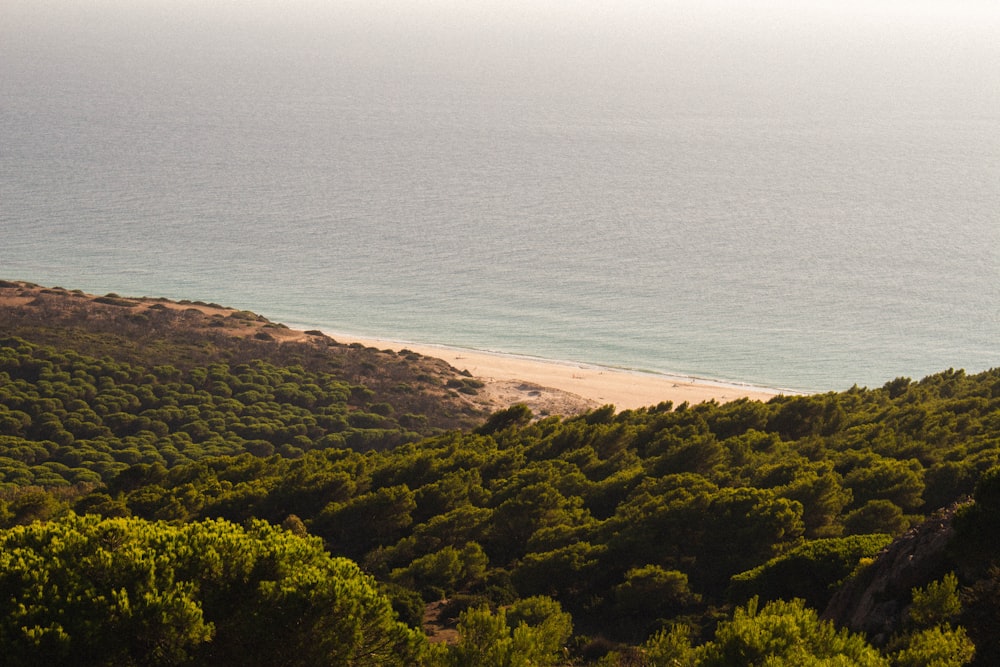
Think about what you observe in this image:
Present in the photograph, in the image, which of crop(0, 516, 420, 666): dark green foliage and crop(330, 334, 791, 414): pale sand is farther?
crop(330, 334, 791, 414): pale sand

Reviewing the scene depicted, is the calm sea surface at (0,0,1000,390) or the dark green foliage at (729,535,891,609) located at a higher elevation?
the calm sea surface at (0,0,1000,390)

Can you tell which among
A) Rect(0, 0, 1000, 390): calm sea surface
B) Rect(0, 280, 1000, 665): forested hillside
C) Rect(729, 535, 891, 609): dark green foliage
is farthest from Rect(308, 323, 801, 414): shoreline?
Rect(729, 535, 891, 609): dark green foliage

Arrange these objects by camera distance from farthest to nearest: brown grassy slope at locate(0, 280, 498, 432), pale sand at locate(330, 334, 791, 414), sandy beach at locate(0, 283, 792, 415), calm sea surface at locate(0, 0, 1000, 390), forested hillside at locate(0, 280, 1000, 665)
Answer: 1. calm sea surface at locate(0, 0, 1000, 390)
2. pale sand at locate(330, 334, 791, 414)
3. sandy beach at locate(0, 283, 792, 415)
4. brown grassy slope at locate(0, 280, 498, 432)
5. forested hillside at locate(0, 280, 1000, 665)

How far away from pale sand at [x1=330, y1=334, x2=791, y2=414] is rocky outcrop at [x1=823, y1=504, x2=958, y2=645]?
39.4m

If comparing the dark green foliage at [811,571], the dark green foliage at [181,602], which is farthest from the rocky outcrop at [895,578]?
the dark green foliage at [181,602]

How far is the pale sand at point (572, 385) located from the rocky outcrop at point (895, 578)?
39414 mm

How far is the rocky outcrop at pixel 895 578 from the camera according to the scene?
1430cm

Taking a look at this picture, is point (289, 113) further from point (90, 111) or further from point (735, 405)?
point (735, 405)

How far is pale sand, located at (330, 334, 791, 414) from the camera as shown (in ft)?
189

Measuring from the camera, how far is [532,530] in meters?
24.1

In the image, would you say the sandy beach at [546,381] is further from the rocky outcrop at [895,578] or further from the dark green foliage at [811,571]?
the rocky outcrop at [895,578]

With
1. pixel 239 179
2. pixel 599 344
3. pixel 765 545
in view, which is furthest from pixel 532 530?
pixel 239 179

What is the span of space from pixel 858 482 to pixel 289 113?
582 ft

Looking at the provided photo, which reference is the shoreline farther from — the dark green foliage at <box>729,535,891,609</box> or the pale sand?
the dark green foliage at <box>729,535,891,609</box>
